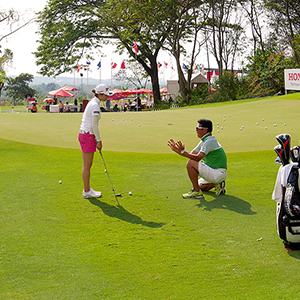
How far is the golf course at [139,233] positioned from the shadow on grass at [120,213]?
0.01 m

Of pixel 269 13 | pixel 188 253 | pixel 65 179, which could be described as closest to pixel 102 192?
pixel 65 179

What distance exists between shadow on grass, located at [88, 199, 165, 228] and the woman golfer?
0.27 metres

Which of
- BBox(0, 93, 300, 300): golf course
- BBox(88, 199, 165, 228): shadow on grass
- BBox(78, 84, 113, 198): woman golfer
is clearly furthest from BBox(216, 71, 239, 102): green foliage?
BBox(88, 199, 165, 228): shadow on grass

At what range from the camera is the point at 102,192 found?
7195mm

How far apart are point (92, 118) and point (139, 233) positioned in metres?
2.35

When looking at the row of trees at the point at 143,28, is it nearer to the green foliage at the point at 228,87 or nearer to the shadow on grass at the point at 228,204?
the green foliage at the point at 228,87

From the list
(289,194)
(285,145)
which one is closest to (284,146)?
(285,145)

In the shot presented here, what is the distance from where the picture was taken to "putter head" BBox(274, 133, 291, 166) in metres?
4.20

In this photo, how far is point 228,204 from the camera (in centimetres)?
621

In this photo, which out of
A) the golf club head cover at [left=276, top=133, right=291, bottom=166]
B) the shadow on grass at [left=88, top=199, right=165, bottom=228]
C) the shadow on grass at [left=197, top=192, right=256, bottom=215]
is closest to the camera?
the golf club head cover at [left=276, top=133, right=291, bottom=166]

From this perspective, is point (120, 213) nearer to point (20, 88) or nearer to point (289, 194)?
point (289, 194)

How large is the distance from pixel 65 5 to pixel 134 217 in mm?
39849

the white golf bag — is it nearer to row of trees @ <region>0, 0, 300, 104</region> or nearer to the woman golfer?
the woman golfer

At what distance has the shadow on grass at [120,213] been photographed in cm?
548
